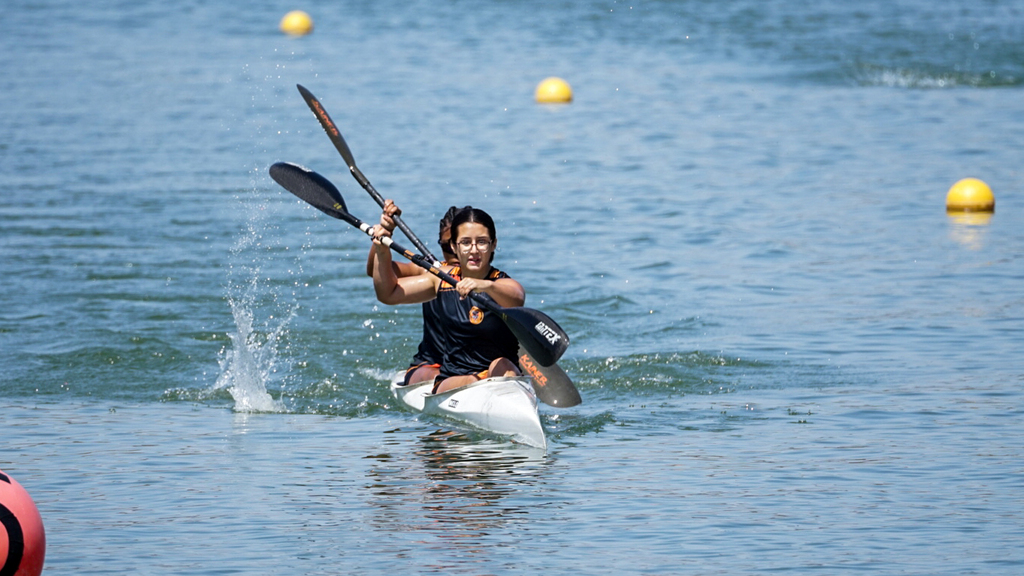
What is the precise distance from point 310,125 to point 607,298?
10.6m

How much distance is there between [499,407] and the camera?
27.2 ft

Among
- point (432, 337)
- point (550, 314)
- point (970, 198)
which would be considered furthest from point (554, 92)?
point (432, 337)

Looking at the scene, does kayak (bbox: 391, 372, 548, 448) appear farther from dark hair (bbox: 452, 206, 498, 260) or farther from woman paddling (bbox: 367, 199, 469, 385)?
dark hair (bbox: 452, 206, 498, 260)

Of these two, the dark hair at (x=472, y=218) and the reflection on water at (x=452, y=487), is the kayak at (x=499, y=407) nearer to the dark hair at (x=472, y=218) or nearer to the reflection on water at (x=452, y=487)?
the reflection on water at (x=452, y=487)

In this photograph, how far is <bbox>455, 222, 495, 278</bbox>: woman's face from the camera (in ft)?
27.1

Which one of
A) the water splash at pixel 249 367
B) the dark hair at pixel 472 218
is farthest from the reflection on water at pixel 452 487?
the water splash at pixel 249 367

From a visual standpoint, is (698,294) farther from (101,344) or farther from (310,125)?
(310,125)

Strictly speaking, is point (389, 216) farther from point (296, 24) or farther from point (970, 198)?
point (296, 24)

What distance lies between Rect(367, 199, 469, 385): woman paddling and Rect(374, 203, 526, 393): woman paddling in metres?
0.10

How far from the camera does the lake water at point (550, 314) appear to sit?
6.80 metres

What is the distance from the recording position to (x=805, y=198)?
1689 centimetres

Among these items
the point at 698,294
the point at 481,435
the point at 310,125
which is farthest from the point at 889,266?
the point at 310,125

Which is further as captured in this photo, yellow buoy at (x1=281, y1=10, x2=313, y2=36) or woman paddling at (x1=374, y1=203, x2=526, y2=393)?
yellow buoy at (x1=281, y1=10, x2=313, y2=36)

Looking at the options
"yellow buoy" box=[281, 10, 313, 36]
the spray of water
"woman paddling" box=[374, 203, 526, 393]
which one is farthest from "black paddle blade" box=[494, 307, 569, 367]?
"yellow buoy" box=[281, 10, 313, 36]
